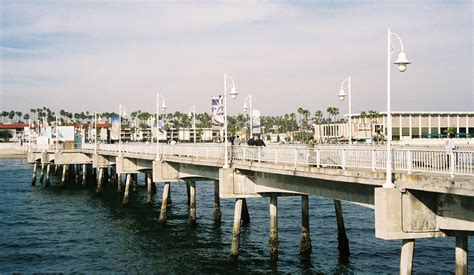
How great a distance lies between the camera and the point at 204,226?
142 ft

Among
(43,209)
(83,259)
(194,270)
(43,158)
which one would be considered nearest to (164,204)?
(83,259)

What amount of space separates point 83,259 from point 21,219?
18.6 meters

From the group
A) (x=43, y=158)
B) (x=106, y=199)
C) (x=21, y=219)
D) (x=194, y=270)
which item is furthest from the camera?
(x=43, y=158)

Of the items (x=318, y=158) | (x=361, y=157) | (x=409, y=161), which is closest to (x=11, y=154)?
(x=318, y=158)

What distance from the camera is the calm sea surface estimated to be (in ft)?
102

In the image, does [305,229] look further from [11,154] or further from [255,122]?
[11,154]

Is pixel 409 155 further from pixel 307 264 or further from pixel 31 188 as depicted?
pixel 31 188

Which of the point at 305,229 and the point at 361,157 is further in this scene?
the point at 305,229

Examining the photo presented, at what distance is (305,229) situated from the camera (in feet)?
106

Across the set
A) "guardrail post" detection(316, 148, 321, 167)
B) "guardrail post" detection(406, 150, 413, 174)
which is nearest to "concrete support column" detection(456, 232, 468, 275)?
"guardrail post" detection(406, 150, 413, 174)

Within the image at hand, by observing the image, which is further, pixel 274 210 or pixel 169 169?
pixel 169 169

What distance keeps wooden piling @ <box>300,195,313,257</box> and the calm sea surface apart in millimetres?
464

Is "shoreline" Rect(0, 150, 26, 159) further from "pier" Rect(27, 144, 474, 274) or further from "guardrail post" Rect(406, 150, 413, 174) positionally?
"guardrail post" Rect(406, 150, 413, 174)

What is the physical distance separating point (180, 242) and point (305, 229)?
9616 mm
